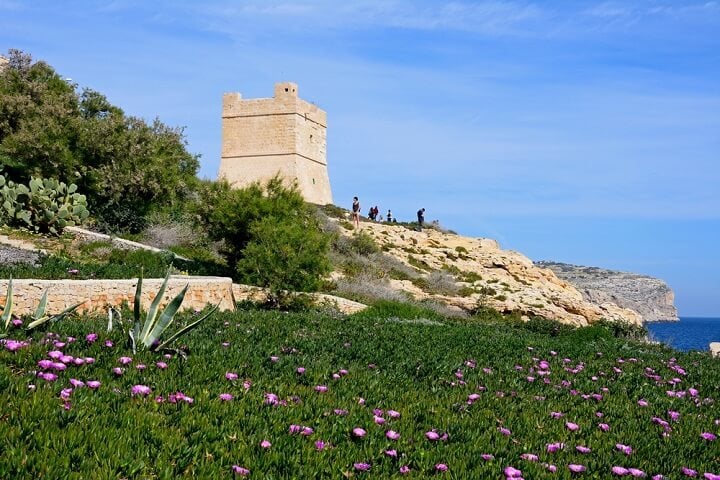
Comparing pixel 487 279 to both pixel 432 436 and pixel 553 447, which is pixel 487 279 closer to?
pixel 553 447

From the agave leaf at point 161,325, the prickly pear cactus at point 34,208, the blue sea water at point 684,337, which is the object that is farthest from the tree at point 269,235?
the blue sea water at point 684,337

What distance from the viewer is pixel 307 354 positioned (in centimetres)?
790

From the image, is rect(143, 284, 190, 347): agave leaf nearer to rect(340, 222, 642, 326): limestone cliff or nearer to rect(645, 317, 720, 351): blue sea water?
rect(645, 317, 720, 351): blue sea water

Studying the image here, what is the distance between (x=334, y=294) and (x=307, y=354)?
9.60 meters

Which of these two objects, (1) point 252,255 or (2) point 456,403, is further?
(1) point 252,255

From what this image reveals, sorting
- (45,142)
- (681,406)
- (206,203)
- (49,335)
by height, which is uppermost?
(45,142)

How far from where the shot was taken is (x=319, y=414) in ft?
17.5

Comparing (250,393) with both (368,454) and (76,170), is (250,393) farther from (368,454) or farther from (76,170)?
(76,170)

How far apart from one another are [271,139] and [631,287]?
78280 mm

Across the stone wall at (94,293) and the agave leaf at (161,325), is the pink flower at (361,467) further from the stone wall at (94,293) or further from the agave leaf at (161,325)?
the stone wall at (94,293)

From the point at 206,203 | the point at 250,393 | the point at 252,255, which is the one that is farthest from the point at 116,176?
the point at 250,393

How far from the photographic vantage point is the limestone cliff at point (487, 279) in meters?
23.1

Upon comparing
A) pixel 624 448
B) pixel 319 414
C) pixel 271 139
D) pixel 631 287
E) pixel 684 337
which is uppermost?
pixel 271 139

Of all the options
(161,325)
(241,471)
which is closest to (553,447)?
(241,471)
